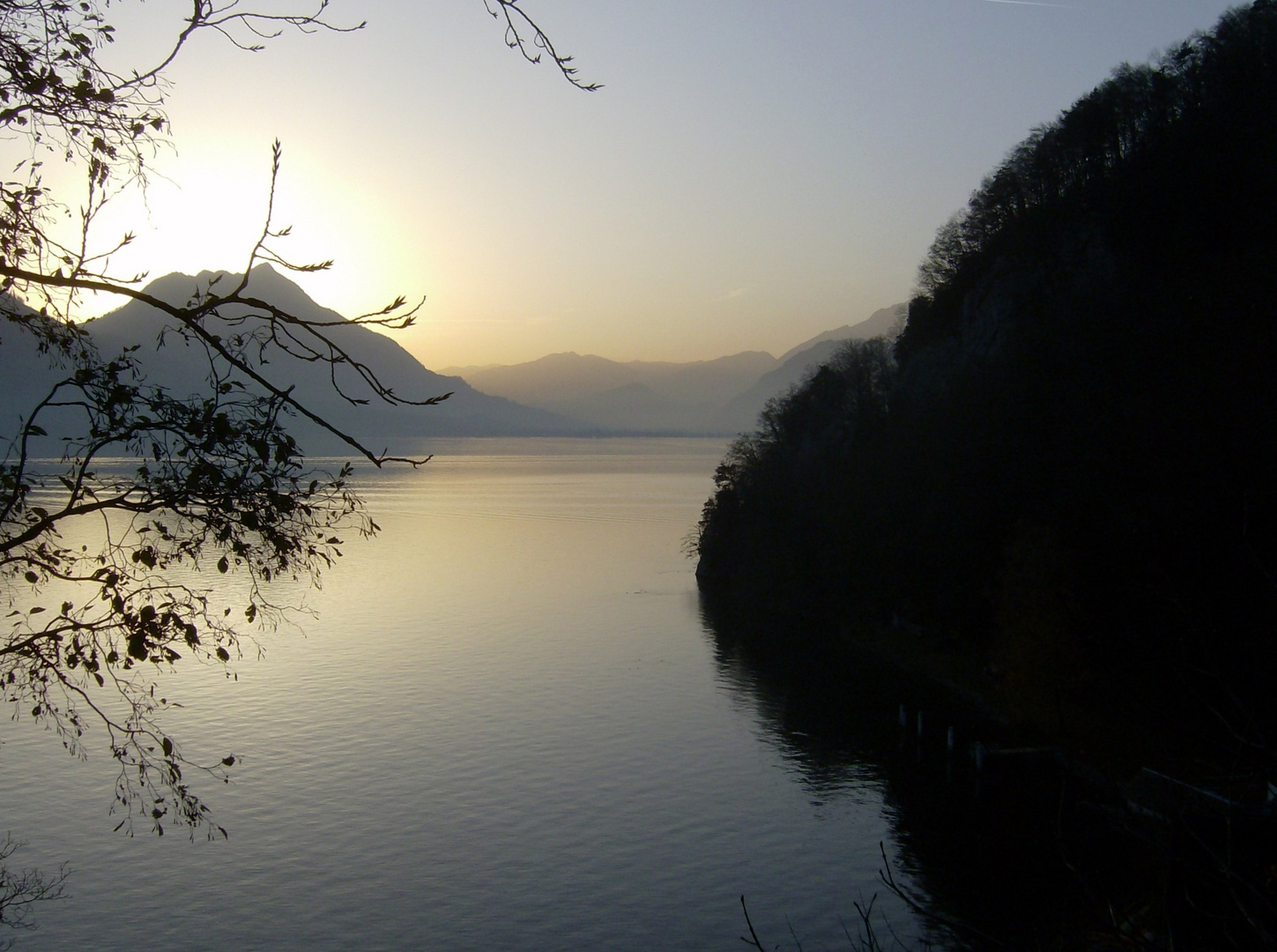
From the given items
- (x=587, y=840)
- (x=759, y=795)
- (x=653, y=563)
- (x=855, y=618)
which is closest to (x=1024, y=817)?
(x=759, y=795)

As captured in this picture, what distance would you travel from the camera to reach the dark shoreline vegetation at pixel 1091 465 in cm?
2898

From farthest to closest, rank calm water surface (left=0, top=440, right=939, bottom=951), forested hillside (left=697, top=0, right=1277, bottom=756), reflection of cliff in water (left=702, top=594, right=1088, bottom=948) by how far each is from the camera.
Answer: forested hillside (left=697, top=0, right=1277, bottom=756)
reflection of cliff in water (left=702, top=594, right=1088, bottom=948)
calm water surface (left=0, top=440, right=939, bottom=951)

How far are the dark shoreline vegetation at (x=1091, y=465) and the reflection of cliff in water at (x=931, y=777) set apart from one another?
2.02 metres

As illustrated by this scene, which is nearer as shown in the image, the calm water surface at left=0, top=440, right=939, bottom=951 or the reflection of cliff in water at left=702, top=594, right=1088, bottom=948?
the calm water surface at left=0, top=440, right=939, bottom=951

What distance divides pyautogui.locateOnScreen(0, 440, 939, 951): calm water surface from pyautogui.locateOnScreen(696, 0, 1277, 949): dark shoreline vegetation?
8215mm

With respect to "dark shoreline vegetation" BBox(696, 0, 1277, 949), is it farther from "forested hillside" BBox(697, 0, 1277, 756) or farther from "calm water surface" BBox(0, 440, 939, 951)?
"calm water surface" BBox(0, 440, 939, 951)

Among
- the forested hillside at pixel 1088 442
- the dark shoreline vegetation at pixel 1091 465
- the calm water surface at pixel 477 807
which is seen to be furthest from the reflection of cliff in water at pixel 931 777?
the forested hillside at pixel 1088 442

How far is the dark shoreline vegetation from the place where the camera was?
29.0 meters

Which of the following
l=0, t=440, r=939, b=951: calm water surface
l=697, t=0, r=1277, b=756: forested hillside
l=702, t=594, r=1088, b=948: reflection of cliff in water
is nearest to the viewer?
l=0, t=440, r=939, b=951: calm water surface

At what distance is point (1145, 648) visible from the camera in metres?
31.2

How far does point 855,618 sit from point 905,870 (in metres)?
27.0

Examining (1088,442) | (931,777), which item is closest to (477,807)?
(931,777)

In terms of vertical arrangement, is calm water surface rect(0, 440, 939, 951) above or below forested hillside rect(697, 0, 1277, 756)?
below

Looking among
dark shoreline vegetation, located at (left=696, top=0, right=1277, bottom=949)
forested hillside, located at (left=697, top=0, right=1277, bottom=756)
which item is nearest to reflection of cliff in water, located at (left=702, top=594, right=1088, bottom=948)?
dark shoreline vegetation, located at (left=696, top=0, right=1277, bottom=949)
